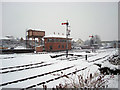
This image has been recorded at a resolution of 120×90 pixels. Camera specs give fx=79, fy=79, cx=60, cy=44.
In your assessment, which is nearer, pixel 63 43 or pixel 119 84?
pixel 119 84

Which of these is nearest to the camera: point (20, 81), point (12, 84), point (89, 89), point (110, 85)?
point (89, 89)

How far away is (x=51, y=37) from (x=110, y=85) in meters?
24.5

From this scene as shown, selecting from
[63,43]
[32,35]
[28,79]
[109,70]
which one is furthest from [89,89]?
[63,43]

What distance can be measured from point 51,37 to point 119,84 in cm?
2454

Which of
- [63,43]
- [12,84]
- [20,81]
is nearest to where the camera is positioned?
[12,84]

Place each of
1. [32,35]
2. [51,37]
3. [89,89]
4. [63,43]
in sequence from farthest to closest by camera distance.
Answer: [63,43]
[51,37]
[32,35]
[89,89]

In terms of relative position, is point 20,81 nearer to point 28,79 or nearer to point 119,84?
point 28,79

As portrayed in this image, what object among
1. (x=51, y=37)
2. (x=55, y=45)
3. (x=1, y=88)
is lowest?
(x=1, y=88)

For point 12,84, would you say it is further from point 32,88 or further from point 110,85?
point 110,85

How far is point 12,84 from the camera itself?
17.6 ft

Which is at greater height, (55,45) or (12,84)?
(55,45)

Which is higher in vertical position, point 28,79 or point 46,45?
point 46,45

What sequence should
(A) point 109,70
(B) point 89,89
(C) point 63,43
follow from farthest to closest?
(C) point 63,43 < (A) point 109,70 < (B) point 89,89

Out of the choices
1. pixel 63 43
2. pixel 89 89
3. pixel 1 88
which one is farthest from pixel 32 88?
pixel 63 43
